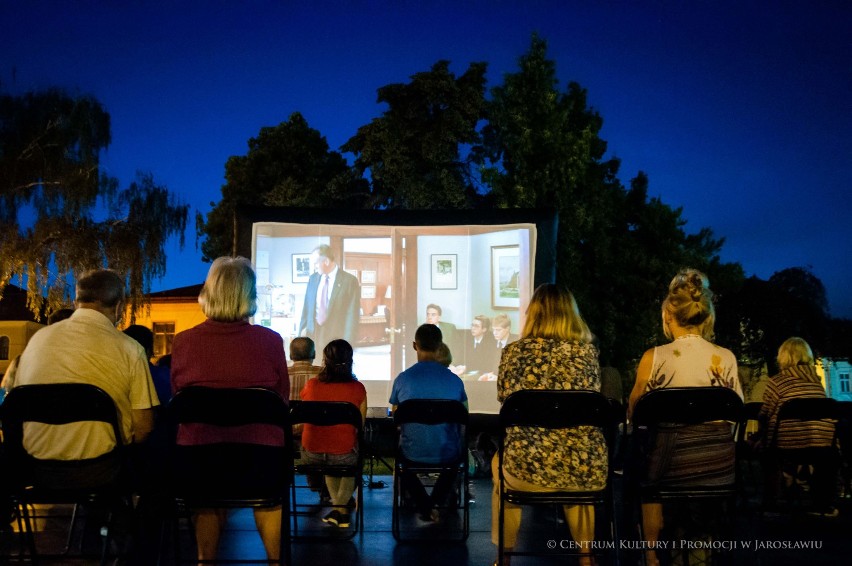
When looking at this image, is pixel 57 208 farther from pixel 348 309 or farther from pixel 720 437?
pixel 720 437

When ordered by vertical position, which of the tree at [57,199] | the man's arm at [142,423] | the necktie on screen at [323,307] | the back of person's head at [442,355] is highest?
the tree at [57,199]

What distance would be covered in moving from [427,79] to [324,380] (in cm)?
1625

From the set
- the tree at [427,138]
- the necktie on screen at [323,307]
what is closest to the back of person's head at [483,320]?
the necktie on screen at [323,307]

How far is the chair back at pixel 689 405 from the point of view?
265cm

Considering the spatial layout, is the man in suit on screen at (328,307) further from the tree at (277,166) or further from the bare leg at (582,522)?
the tree at (277,166)

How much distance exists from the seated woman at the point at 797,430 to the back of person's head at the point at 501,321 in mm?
2987

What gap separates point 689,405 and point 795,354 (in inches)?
93.7

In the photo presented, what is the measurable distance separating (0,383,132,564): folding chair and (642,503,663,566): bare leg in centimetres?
200

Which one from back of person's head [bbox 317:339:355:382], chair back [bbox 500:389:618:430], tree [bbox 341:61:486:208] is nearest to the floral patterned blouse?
chair back [bbox 500:389:618:430]

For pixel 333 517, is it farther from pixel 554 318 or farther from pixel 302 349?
pixel 554 318

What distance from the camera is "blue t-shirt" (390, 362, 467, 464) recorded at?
4395mm

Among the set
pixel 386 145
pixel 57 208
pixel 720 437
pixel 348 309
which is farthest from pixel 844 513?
pixel 57 208

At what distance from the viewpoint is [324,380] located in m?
4.57

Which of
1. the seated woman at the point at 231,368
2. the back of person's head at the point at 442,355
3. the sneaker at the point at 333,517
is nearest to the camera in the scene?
the seated woman at the point at 231,368
